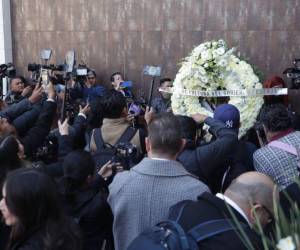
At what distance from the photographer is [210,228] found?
1931mm

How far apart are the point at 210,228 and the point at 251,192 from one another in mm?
281

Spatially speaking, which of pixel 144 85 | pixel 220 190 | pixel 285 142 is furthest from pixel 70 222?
pixel 144 85

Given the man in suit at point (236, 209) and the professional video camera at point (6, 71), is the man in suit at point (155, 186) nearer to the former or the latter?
the man in suit at point (236, 209)

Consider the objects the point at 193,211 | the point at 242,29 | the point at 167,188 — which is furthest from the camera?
the point at 242,29

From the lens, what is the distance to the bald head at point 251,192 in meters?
2.09

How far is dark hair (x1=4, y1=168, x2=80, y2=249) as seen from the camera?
214 centimetres

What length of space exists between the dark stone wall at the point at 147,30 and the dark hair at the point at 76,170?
462 cm

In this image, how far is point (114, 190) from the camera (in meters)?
2.73

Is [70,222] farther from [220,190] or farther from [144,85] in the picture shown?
[144,85]

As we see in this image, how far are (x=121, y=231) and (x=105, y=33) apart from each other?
674 cm

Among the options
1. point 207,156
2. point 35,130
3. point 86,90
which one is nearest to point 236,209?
point 207,156

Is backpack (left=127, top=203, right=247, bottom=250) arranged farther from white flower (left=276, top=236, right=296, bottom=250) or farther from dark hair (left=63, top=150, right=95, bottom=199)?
dark hair (left=63, top=150, right=95, bottom=199)

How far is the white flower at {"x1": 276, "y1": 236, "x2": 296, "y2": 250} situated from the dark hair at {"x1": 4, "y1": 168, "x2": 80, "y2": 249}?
1011mm

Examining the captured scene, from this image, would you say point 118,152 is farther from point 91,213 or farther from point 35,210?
point 35,210
